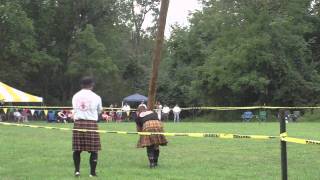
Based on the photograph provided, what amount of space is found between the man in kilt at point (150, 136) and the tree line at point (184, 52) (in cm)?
3098

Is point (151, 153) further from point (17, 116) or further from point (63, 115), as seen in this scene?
point (17, 116)

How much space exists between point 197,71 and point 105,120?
9.60 metres

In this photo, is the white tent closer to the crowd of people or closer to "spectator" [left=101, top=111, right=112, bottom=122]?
the crowd of people

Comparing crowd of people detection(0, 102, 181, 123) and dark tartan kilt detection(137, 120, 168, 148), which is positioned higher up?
crowd of people detection(0, 102, 181, 123)

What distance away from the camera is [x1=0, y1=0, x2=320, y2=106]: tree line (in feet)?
139

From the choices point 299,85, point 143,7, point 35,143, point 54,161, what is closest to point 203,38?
point 299,85

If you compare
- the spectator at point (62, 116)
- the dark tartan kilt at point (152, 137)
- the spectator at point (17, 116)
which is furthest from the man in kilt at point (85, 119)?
the spectator at point (17, 116)

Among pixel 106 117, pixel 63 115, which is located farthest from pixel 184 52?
pixel 63 115

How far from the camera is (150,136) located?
10.2m

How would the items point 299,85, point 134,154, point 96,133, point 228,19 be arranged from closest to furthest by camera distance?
point 96,133, point 134,154, point 299,85, point 228,19

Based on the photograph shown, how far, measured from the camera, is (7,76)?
1772 inches

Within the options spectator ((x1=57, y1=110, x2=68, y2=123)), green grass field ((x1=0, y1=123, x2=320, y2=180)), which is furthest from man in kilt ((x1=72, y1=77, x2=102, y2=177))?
spectator ((x1=57, y1=110, x2=68, y2=123))

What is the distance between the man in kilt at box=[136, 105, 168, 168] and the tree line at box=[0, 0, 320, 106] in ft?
102

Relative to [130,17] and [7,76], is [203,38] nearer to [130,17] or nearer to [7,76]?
[130,17]
